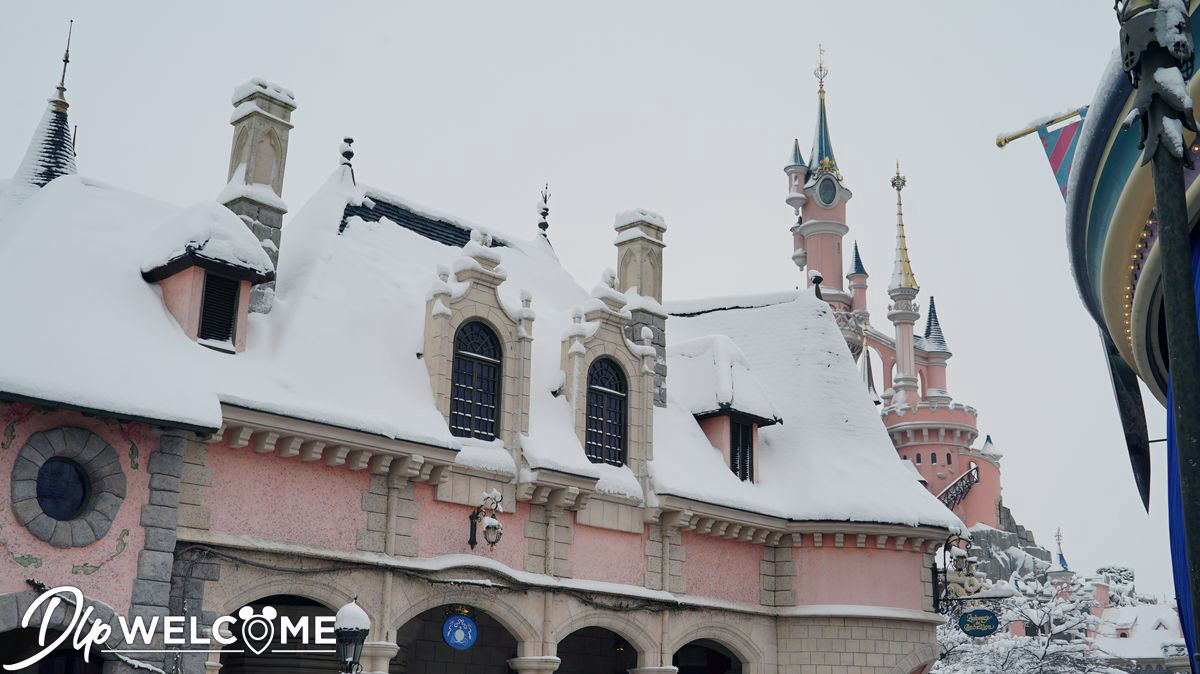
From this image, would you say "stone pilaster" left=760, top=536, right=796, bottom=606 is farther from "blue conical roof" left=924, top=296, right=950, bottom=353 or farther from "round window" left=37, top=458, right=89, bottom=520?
"blue conical roof" left=924, top=296, right=950, bottom=353

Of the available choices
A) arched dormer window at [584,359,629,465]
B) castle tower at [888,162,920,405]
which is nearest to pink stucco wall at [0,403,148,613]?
arched dormer window at [584,359,629,465]

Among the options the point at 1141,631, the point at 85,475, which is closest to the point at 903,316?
the point at 1141,631

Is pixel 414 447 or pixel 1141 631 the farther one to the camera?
pixel 1141 631

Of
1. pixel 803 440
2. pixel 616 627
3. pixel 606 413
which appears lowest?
pixel 616 627

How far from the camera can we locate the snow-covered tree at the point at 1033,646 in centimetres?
4141

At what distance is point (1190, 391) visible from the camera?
23.0 feet

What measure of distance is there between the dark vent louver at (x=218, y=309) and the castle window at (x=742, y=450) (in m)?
10.7

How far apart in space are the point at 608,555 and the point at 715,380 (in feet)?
16.9

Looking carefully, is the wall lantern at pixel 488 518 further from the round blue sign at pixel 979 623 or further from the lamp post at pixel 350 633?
the round blue sign at pixel 979 623

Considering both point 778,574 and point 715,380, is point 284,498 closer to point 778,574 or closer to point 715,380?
point 715,380

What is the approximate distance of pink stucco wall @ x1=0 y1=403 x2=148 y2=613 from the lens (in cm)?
1438

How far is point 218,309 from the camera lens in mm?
17781

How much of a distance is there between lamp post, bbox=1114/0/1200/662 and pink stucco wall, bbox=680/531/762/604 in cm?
1598

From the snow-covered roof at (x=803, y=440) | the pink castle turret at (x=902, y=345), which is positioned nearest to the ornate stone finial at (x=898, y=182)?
the pink castle turret at (x=902, y=345)
